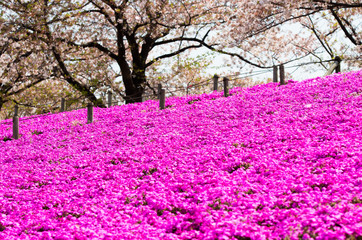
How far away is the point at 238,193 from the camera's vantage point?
734 centimetres

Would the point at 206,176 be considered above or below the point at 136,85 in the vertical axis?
below

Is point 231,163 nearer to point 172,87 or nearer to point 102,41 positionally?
point 102,41

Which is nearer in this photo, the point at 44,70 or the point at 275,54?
the point at 44,70

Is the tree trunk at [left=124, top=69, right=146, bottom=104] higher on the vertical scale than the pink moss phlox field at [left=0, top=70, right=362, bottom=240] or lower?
higher

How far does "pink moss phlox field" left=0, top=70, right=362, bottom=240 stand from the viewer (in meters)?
6.17

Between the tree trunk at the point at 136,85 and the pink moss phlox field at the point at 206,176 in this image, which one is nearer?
the pink moss phlox field at the point at 206,176

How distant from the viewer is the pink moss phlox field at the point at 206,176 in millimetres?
6168

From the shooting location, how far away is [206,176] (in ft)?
28.8

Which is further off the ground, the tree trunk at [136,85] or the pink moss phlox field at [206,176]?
the tree trunk at [136,85]

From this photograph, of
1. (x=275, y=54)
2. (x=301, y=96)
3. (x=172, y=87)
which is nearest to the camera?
(x=301, y=96)

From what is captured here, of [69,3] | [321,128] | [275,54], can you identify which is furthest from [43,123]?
[275,54]

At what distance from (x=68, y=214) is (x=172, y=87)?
28.7 meters

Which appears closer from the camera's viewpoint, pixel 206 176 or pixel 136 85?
pixel 206 176

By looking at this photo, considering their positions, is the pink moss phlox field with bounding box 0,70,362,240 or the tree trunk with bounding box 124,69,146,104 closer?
the pink moss phlox field with bounding box 0,70,362,240
